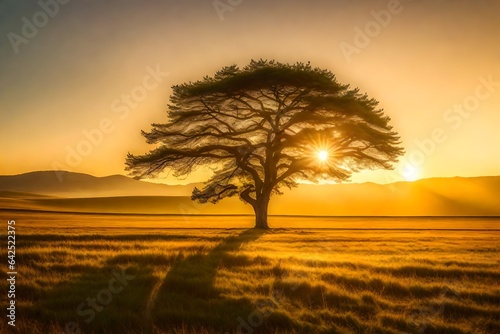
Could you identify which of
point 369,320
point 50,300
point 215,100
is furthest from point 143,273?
point 215,100

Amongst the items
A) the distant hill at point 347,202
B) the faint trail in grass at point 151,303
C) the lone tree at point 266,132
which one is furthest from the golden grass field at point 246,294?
the distant hill at point 347,202

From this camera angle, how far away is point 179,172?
111 feet

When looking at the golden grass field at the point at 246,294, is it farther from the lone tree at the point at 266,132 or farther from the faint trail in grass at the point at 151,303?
the lone tree at the point at 266,132

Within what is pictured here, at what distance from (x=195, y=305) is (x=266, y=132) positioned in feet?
90.9

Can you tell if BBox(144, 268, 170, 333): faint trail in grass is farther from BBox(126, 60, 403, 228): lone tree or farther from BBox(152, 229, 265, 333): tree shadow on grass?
BBox(126, 60, 403, 228): lone tree

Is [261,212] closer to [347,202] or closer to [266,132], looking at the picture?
[266,132]

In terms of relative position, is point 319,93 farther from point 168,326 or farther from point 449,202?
point 449,202

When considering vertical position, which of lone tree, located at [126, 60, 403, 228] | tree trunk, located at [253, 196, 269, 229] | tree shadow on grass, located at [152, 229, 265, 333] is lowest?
tree shadow on grass, located at [152, 229, 265, 333]

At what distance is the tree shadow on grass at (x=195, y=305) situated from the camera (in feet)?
23.3

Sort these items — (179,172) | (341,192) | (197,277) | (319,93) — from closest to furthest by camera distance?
(197,277)
(319,93)
(179,172)
(341,192)

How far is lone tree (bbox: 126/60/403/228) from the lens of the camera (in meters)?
31.0

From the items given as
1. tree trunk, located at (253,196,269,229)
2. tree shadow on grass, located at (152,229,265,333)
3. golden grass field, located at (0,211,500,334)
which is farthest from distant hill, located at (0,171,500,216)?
tree shadow on grass, located at (152,229,265,333)

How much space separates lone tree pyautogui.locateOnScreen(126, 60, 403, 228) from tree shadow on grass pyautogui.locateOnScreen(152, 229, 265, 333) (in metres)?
21.7

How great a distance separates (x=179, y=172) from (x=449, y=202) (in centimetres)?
11662
